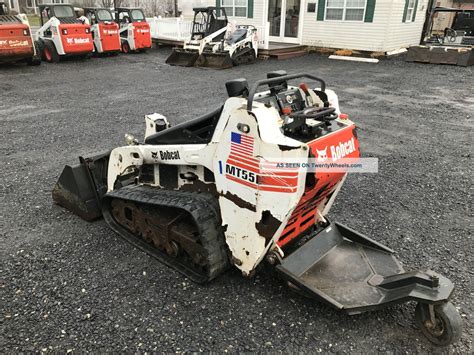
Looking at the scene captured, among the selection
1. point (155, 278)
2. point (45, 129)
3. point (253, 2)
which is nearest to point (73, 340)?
point (155, 278)

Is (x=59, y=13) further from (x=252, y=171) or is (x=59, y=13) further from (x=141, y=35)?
(x=252, y=171)

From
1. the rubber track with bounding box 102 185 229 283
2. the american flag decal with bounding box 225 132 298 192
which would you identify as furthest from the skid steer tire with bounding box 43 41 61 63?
the american flag decal with bounding box 225 132 298 192

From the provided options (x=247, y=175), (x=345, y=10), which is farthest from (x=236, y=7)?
(x=247, y=175)

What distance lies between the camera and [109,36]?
1661cm

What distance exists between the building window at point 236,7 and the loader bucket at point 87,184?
17.2m

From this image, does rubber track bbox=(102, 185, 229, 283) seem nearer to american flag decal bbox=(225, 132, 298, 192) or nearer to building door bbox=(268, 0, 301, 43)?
american flag decal bbox=(225, 132, 298, 192)

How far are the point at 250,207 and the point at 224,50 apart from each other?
507 inches

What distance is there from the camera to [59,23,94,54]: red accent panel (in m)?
15.0

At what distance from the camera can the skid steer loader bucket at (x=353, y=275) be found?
104 inches

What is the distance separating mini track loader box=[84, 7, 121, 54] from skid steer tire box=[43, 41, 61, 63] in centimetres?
193

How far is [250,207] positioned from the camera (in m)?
2.80

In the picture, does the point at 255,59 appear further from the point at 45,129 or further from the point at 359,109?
the point at 45,129

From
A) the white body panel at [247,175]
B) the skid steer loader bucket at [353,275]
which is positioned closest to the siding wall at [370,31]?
the white body panel at [247,175]

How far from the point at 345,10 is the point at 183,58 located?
7.33 m
